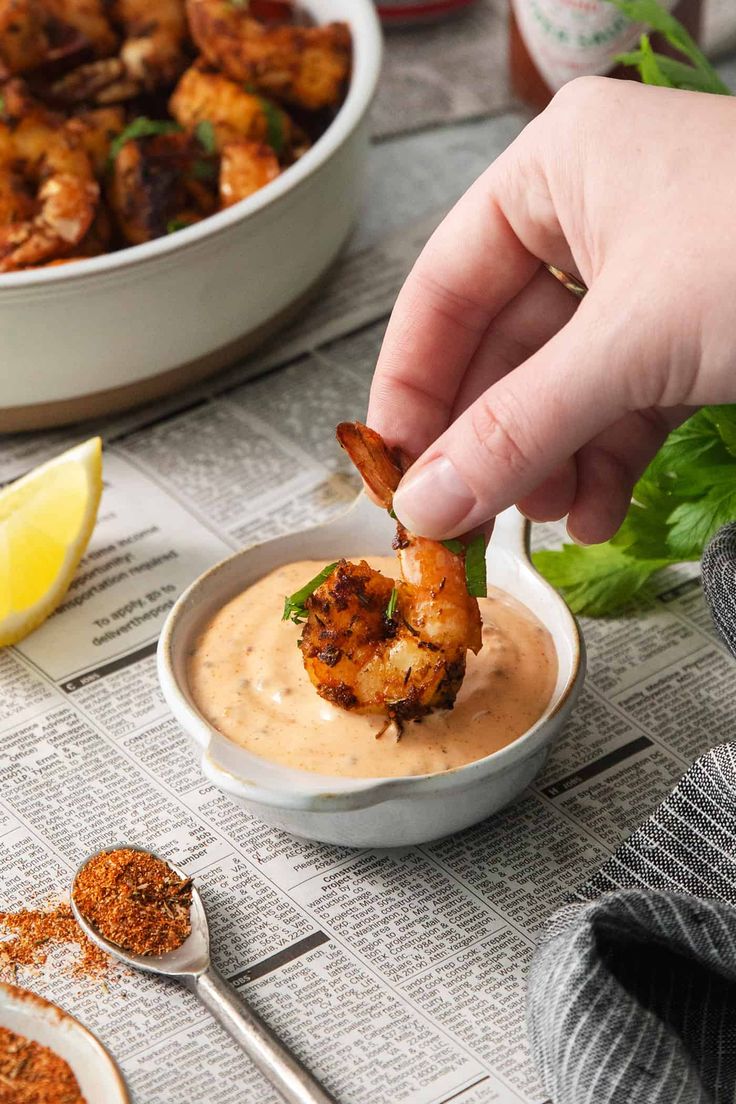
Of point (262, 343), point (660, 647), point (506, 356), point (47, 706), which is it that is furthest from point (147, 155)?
point (660, 647)

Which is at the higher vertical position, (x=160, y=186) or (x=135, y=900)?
(x=160, y=186)

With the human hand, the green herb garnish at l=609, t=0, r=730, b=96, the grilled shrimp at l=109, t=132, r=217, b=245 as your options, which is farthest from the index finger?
the grilled shrimp at l=109, t=132, r=217, b=245

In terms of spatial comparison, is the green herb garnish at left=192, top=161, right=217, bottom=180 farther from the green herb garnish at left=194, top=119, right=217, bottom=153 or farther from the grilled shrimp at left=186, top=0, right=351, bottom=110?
the grilled shrimp at left=186, top=0, right=351, bottom=110

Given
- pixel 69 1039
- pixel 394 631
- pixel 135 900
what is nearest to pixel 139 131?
pixel 394 631

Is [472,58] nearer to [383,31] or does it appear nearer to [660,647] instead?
[383,31]

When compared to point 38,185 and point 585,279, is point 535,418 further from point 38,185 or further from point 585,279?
point 38,185

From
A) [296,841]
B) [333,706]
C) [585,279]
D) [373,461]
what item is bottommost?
[296,841]

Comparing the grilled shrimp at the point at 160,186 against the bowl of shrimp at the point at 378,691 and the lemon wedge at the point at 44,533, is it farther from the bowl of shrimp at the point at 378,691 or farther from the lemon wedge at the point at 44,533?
the bowl of shrimp at the point at 378,691
